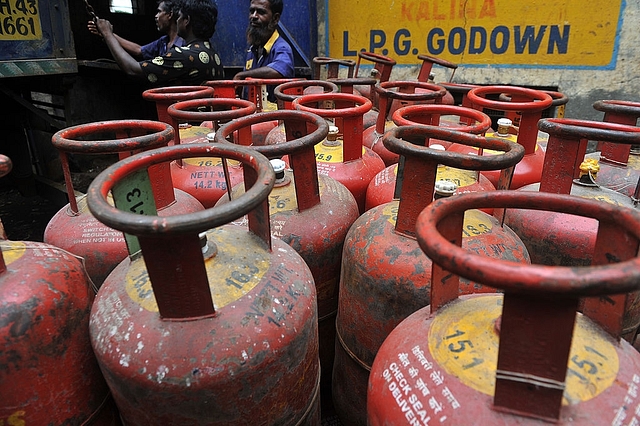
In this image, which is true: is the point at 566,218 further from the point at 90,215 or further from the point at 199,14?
the point at 199,14

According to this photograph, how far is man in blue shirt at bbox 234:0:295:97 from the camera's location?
3.98 metres

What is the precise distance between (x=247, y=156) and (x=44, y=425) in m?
0.87

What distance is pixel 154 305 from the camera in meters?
1.08

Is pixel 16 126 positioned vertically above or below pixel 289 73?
below

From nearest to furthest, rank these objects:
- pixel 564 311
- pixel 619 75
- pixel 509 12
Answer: pixel 564 311
pixel 619 75
pixel 509 12

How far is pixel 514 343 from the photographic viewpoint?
0.78m

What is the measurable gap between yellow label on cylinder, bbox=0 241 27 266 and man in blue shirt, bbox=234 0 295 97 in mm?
2901

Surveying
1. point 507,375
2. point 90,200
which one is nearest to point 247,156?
point 90,200

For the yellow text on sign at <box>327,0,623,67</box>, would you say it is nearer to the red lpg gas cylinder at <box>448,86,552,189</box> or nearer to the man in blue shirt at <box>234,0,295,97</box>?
the man in blue shirt at <box>234,0,295,97</box>

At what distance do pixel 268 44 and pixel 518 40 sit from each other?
2391 millimetres

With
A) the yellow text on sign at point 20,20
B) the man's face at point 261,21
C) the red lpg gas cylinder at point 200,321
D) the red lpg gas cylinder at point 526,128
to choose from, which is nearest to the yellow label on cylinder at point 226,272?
the red lpg gas cylinder at point 200,321

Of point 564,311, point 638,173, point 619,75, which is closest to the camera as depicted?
point 564,311

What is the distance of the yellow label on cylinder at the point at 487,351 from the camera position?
2.77 feet

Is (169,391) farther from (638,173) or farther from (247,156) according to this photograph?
(638,173)
